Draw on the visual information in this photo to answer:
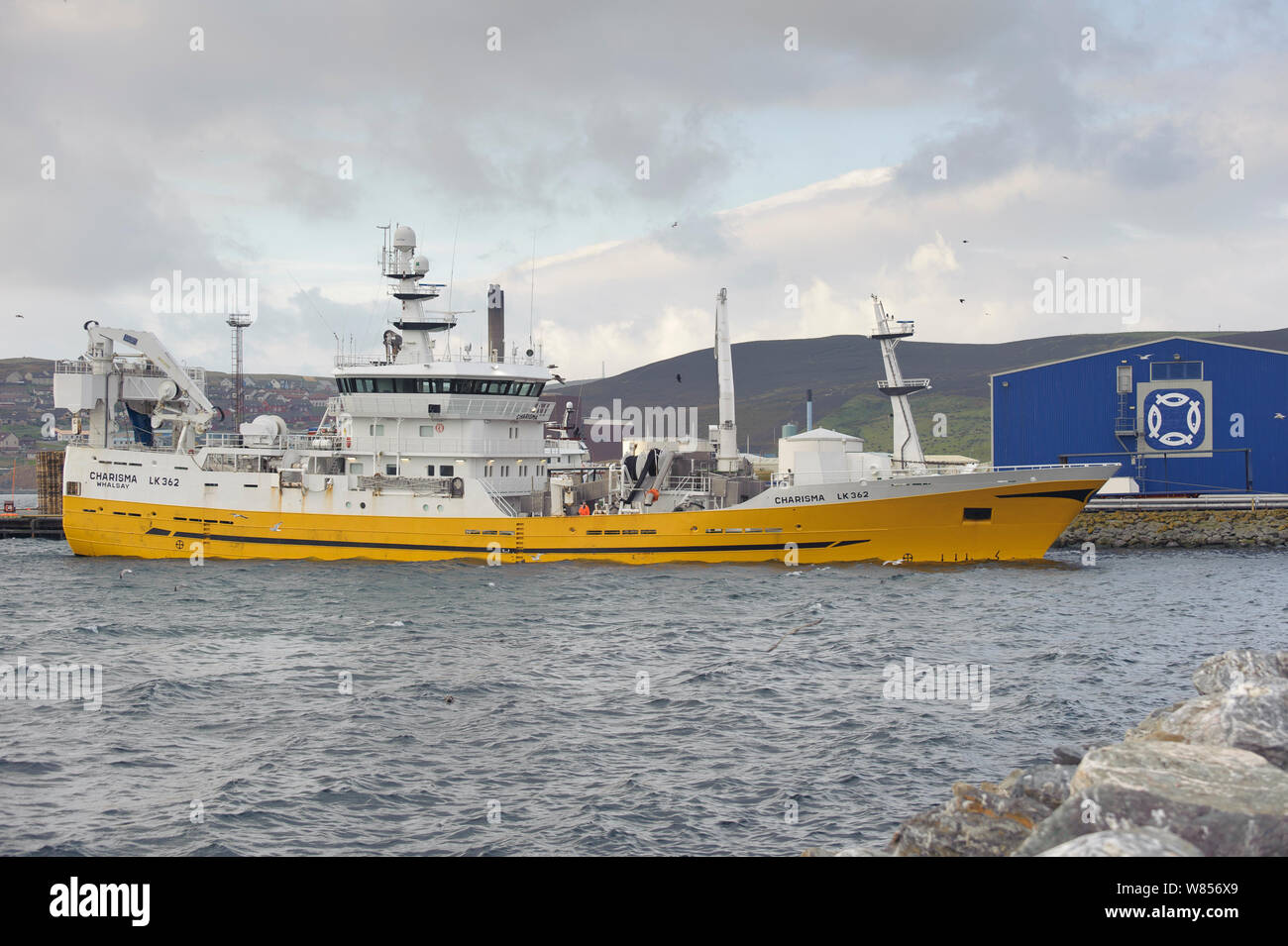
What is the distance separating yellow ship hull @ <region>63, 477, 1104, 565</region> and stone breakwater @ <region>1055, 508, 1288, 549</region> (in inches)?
490

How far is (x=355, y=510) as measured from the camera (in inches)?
1390

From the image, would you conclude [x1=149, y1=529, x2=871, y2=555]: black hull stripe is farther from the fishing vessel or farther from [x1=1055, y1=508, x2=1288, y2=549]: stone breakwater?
[x1=1055, y1=508, x2=1288, y2=549]: stone breakwater

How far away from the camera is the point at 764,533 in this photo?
111 ft

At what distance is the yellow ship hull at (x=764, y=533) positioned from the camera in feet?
110

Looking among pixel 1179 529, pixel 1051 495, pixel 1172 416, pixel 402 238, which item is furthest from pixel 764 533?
pixel 1172 416

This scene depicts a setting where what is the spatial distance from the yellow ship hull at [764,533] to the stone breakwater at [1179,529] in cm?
1244

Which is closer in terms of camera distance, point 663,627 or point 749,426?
point 663,627

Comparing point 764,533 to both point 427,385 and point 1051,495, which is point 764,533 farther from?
point 427,385

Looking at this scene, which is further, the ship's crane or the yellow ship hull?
the ship's crane

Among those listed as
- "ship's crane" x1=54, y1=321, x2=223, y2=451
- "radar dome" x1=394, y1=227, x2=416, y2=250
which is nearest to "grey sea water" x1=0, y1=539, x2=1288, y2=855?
"ship's crane" x1=54, y1=321, x2=223, y2=451

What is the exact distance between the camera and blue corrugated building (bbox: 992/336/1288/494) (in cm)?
5016
